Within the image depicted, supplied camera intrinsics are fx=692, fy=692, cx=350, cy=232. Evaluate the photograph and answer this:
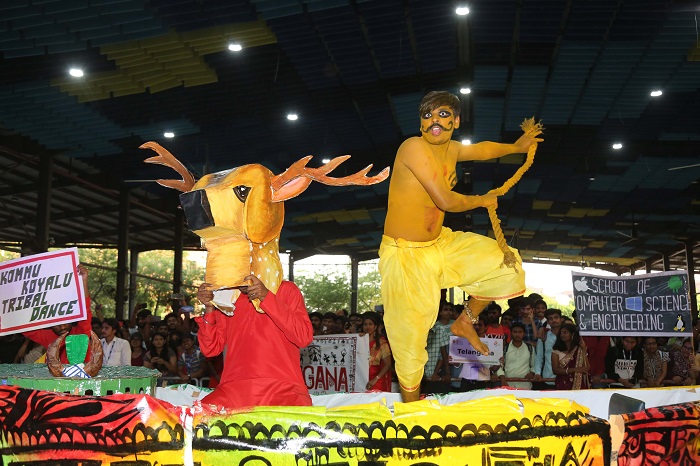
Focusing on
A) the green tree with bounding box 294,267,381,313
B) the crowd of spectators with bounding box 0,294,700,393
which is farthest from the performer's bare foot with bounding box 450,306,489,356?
the green tree with bounding box 294,267,381,313

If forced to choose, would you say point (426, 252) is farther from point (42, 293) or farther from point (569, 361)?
point (569, 361)

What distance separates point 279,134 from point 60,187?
6149 mm

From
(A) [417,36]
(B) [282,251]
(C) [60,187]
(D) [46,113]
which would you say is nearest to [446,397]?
(A) [417,36]

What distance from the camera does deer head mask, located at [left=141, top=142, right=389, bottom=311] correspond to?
A: 2875 mm

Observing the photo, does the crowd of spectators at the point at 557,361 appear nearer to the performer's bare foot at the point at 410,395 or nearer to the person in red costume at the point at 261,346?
the performer's bare foot at the point at 410,395

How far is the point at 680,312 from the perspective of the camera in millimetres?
6445

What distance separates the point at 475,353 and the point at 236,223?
18.5 feet

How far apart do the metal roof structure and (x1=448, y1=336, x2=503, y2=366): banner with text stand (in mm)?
4444

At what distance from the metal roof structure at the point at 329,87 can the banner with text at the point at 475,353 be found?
4.44 m

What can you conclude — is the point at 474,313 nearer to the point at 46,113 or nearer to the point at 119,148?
the point at 46,113

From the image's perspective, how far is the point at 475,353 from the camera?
26.3 feet

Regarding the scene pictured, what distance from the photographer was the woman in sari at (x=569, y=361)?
7277 millimetres

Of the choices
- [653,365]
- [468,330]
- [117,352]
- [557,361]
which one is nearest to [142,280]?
[117,352]

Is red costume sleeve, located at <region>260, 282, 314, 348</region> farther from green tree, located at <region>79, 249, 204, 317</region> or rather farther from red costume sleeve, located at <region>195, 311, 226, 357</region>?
green tree, located at <region>79, 249, 204, 317</region>
